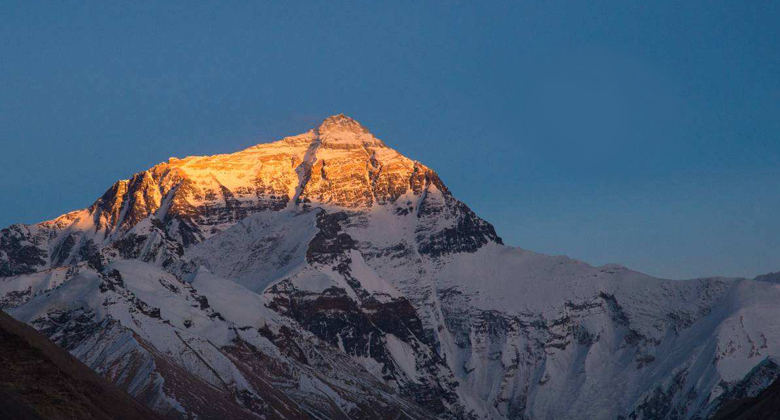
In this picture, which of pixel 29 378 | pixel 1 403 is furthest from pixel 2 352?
pixel 1 403

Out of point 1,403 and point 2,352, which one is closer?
point 1,403

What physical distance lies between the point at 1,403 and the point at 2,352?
20.0 meters

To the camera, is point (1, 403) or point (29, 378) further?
point (29, 378)

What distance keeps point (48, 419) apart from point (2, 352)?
13.3 metres

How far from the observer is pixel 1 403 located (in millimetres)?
178250

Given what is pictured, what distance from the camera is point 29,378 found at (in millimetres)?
195625

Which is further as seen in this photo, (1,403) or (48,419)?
(48,419)

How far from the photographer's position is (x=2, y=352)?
7766 inches

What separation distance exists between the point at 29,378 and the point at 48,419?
27.3 ft

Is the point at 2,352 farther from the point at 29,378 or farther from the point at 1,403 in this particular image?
the point at 1,403

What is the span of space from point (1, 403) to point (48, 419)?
12381 millimetres

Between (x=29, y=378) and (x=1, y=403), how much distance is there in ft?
57.2
